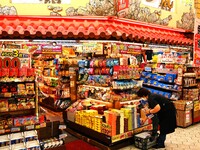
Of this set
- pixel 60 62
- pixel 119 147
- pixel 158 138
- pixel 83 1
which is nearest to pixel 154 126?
pixel 158 138

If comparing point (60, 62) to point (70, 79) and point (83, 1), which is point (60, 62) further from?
point (83, 1)

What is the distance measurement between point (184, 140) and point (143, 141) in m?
1.60

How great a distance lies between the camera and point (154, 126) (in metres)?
6.20

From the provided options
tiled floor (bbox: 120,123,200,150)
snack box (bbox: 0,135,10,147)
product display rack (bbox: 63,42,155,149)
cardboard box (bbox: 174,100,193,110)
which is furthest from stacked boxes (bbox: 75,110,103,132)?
cardboard box (bbox: 174,100,193,110)

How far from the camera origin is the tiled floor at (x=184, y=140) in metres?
6.06

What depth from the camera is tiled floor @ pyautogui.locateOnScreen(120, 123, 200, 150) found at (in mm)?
6055

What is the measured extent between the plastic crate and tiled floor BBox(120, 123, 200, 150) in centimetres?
20

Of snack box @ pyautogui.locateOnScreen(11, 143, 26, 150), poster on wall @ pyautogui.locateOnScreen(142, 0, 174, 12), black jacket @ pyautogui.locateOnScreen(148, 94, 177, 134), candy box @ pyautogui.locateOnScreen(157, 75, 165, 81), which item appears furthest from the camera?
candy box @ pyautogui.locateOnScreen(157, 75, 165, 81)

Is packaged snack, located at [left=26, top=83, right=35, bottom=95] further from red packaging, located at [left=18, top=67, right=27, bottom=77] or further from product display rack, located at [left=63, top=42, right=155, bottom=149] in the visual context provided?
product display rack, located at [left=63, top=42, right=155, bottom=149]

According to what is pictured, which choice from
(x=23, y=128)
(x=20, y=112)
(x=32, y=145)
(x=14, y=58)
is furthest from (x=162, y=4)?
(x=32, y=145)

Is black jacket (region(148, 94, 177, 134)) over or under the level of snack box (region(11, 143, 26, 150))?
over

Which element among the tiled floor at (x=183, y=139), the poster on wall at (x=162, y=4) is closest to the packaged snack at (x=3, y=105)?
the tiled floor at (x=183, y=139)

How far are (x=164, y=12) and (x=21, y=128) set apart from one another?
6596mm

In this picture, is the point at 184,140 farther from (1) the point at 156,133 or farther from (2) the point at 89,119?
(2) the point at 89,119
